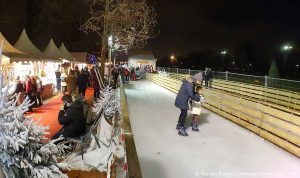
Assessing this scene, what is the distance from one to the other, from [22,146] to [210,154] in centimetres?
471

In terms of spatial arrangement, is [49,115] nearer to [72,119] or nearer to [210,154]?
[72,119]

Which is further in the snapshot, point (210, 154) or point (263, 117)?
→ point (263, 117)

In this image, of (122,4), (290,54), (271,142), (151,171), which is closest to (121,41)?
(122,4)

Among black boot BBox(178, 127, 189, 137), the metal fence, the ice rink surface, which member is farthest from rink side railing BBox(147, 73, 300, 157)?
the metal fence

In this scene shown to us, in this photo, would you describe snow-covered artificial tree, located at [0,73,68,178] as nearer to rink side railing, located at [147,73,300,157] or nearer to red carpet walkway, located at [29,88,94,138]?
rink side railing, located at [147,73,300,157]

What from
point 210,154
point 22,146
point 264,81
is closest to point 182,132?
point 210,154

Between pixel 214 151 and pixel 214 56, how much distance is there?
297ft

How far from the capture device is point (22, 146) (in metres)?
3.15

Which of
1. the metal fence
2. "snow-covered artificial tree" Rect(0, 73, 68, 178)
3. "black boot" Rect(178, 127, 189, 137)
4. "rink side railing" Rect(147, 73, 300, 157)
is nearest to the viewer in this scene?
"snow-covered artificial tree" Rect(0, 73, 68, 178)

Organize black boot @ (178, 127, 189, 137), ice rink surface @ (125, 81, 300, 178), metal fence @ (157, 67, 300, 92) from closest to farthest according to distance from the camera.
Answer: ice rink surface @ (125, 81, 300, 178) < black boot @ (178, 127, 189, 137) < metal fence @ (157, 67, 300, 92)

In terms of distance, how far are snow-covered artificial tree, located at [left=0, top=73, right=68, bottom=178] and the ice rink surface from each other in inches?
105

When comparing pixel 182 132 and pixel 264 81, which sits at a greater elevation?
pixel 264 81

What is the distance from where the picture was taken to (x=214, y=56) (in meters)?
95.9

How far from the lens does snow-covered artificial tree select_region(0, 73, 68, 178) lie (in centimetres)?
307
